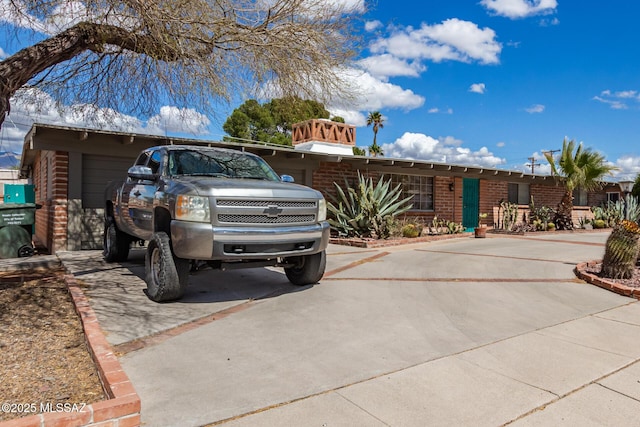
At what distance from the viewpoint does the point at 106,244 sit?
8211 mm

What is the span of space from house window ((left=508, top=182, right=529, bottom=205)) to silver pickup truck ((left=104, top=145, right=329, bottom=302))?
53.8 feet

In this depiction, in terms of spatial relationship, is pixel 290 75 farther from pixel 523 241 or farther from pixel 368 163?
pixel 523 241

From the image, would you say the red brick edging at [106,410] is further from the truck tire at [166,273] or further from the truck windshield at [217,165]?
the truck windshield at [217,165]

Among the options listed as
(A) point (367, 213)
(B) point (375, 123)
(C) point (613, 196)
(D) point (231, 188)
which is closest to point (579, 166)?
(A) point (367, 213)

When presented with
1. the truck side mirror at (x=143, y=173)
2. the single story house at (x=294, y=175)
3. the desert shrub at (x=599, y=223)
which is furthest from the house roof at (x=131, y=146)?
the desert shrub at (x=599, y=223)

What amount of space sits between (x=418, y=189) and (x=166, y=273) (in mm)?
12680

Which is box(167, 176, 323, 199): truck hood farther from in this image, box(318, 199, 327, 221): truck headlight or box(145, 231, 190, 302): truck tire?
box(145, 231, 190, 302): truck tire

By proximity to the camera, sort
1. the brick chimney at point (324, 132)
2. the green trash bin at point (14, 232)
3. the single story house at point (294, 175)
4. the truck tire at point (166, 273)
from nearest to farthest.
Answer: the truck tire at point (166, 273)
the single story house at point (294, 175)
the green trash bin at point (14, 232)
the brick chimney at point (324, 132)

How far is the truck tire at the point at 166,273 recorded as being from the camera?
5000mm

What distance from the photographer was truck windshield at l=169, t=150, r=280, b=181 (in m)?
5.81

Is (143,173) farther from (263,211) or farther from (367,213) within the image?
(367,213)

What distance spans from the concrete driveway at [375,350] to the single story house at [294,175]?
295cm

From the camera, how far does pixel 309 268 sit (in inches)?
242

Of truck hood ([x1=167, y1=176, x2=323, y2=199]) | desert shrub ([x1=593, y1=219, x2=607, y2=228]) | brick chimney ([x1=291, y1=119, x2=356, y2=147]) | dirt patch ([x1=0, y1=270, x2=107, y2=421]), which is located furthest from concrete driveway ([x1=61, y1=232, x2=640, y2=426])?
desert shrub ([x1=593, y1=219, x2=607, y2=228])
